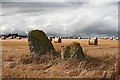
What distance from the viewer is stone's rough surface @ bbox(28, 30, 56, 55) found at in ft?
61.9

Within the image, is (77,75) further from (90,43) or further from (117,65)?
(90,43)

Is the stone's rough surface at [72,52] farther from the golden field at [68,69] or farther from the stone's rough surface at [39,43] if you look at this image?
the stone's rough surface at [39,43]

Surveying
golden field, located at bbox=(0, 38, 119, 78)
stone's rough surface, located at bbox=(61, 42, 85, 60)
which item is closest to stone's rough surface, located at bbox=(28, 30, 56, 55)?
stone's rough surface, located at bbox=(61, 42, 85, 60)

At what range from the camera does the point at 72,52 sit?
16.9 meters

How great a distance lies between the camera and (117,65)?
45.1 feet

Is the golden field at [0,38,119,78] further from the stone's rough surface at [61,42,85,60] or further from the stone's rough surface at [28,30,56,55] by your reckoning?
the stone's rough surface at [28,30,56,55]

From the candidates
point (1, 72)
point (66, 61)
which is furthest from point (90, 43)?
point (1, 72)

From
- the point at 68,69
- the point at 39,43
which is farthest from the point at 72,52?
the point at 39,43

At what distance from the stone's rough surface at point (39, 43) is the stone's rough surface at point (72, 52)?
1560 millimetres

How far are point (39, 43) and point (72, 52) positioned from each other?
286 cm

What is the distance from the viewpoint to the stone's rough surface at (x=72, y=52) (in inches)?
659

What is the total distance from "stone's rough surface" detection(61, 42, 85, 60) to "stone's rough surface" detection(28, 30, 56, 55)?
1560mm

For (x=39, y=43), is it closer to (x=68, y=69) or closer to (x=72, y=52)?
(x=72, y=52)

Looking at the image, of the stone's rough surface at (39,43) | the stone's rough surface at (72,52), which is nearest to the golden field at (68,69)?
the stone's rough surface at (72,52)
